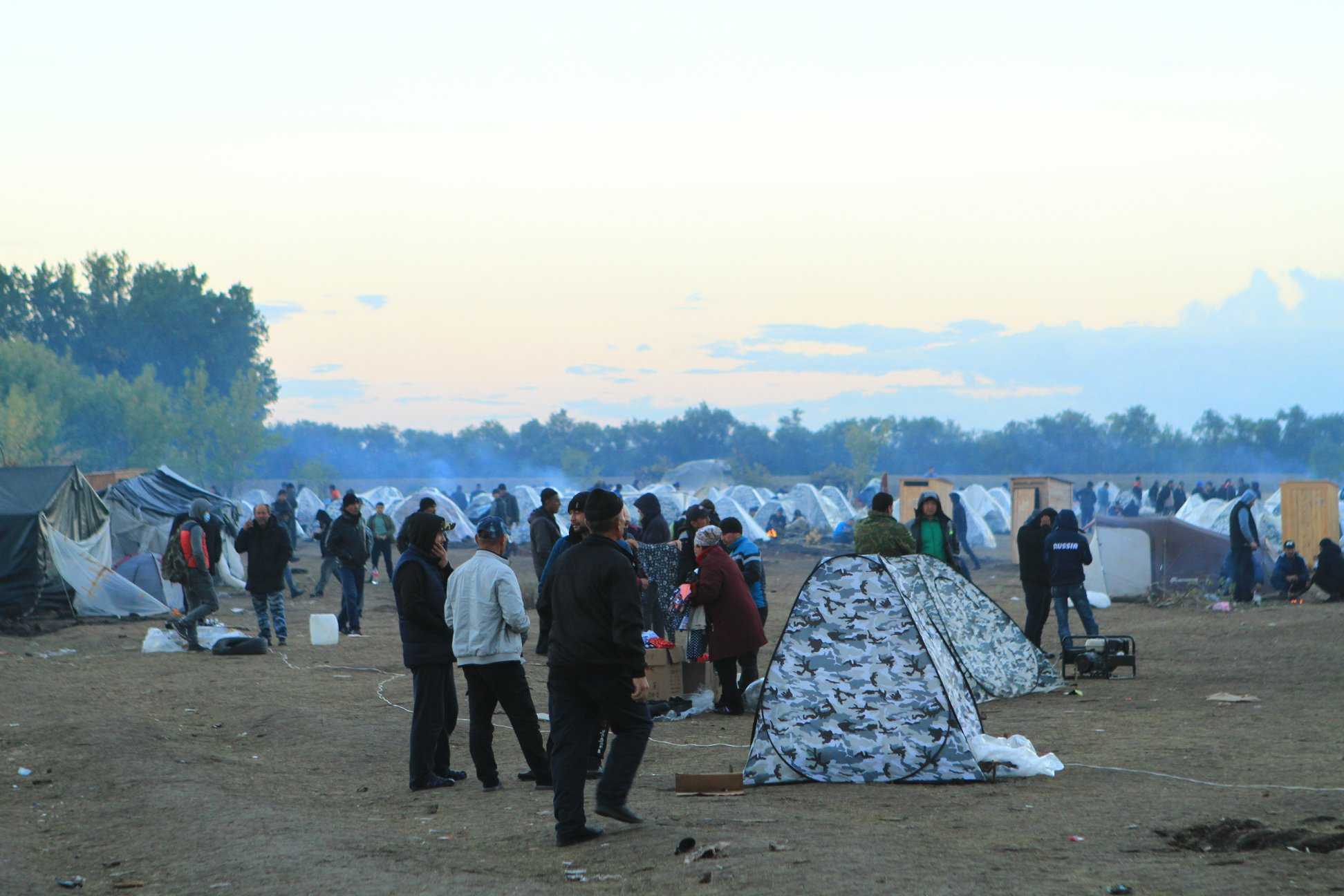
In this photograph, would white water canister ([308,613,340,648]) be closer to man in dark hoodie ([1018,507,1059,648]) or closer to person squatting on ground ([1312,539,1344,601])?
man in dark hoodie ([1018,507,1059,648])

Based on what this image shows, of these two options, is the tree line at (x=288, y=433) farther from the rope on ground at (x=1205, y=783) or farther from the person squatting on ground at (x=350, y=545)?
the rope on ground at (x=1205, y=783)

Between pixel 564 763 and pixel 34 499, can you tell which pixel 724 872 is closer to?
pixel 564 763

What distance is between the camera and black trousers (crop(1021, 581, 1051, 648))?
1255cm

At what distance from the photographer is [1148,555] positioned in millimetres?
20484

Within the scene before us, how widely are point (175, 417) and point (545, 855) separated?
68282 mm

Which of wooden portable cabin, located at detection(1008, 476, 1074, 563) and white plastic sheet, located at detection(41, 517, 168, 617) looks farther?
wooden portable cabin, located at detection(1008, 476, 1074, 563)

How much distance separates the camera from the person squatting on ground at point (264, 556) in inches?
555

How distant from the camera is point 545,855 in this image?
5566 mm

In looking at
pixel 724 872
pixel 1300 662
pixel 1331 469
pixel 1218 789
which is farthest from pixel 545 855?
pixel 1331 469

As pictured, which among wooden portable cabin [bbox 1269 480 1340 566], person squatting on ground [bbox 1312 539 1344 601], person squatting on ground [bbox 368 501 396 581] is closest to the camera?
person squatting on ground [bbox 1312 539 1344 601]

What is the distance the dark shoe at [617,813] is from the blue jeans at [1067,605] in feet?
24.3

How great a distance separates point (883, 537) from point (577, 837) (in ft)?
15.4

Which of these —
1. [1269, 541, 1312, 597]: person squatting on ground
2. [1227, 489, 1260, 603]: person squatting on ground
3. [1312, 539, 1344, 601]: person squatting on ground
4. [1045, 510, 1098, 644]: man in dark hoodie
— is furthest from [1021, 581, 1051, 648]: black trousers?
[1269, 541, 1312, 597]: person squatting on ground

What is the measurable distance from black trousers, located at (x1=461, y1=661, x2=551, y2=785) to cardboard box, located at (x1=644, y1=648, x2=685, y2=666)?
219 centimetres
